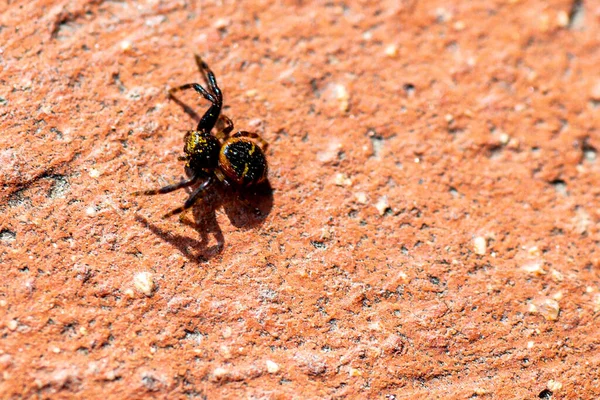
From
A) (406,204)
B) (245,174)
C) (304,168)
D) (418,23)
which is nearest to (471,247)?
(406,204)

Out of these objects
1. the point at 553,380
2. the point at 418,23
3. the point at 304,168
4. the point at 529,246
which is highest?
the point at 418,23

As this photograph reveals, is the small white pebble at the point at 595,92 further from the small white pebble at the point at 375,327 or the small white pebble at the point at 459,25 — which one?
the small white pebble at the point at 375,327

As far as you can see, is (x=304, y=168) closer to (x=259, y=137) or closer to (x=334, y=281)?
(x=259, y=137)

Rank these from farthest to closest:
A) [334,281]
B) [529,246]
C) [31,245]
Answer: [529,246], [334,281], [31,245]

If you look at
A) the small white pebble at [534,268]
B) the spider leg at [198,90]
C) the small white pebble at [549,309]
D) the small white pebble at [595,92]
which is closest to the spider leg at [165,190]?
the spider leg at [198,90]

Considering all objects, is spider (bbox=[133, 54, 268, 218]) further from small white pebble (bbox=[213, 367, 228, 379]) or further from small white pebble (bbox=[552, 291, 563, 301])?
small white pebble (bbox=[552, 291, 563, 301])
